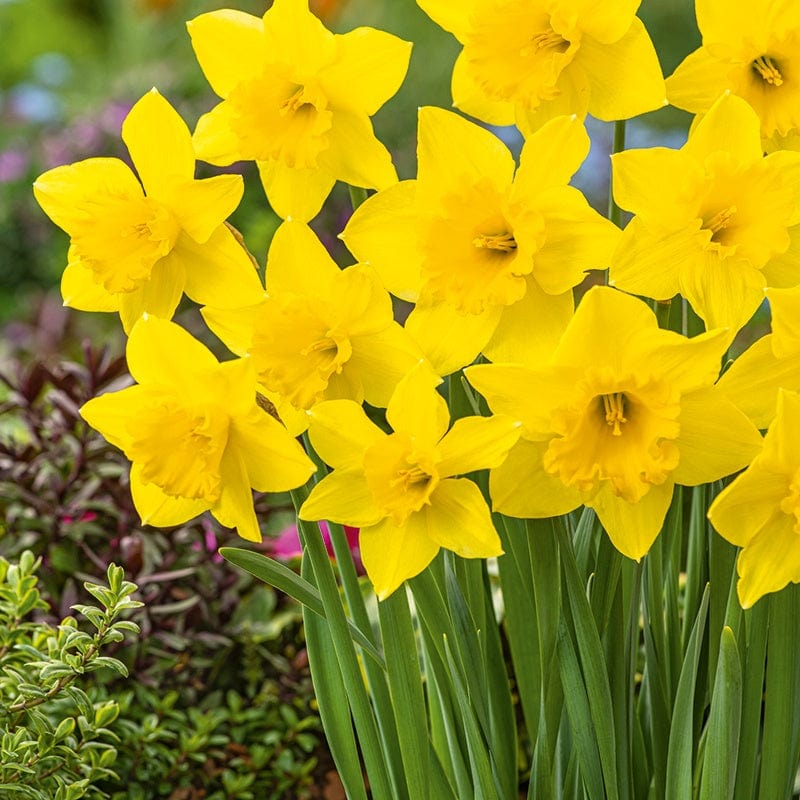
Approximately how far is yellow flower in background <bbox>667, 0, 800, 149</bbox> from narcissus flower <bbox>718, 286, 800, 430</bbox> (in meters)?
0.11

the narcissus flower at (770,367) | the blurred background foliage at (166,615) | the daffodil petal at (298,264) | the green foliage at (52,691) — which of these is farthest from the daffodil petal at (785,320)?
Result: the blurred background foliage at (166,615)

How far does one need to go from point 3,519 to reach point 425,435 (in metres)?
0.73

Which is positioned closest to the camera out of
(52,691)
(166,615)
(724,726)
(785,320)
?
(785,320)

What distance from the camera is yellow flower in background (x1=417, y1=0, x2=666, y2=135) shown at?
1.74 ft

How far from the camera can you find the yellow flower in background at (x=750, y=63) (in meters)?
0.55

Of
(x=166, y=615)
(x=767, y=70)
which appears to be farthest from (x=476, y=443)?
(x=166, y=615)

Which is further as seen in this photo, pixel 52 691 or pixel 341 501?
pixel 52 691

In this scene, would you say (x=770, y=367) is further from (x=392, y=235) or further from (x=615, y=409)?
(x=392, y=235)

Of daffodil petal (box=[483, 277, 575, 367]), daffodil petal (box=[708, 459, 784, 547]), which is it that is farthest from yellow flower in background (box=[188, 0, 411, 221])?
daffodil petal (box=[708, 459, 784, 547])

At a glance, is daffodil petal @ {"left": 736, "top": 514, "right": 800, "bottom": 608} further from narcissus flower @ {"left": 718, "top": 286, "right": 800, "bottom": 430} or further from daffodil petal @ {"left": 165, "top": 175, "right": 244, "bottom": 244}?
daffodil petal @ {"left": 165, "top": 175, "right": 244, "bottom": 244}

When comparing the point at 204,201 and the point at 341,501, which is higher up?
the point at 204,201

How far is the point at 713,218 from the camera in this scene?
521 millimetres

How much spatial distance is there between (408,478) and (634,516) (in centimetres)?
11

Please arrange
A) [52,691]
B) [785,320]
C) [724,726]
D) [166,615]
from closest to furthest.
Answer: [785,320], [724,726], [52,691], [166,615]
